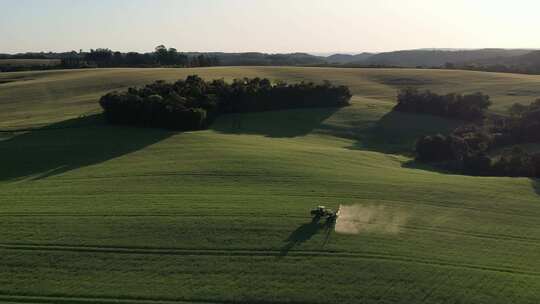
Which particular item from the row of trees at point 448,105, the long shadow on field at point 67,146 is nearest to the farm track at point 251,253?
the long shadow on field at point 67,146

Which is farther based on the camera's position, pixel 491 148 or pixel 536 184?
pixel 491 148

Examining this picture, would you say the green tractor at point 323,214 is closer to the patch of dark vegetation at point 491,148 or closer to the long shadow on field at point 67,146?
the long shadow on field at point 67,146

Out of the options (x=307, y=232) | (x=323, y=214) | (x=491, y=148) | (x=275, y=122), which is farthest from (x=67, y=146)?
(x=491, y=148)

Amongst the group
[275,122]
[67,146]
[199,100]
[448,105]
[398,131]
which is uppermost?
[199,100]

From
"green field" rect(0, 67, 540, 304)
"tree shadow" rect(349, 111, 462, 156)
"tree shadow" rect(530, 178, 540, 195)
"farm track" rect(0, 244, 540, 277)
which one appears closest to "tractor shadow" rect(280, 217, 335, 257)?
"green field" rect(0, 67, 540, 304)

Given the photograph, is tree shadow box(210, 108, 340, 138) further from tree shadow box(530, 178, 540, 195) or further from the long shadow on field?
tree shadow box(530, 178, 540, 195)

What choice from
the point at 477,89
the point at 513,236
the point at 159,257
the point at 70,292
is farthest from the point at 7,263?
the point at 477,89

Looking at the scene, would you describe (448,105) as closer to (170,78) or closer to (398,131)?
(398,131)
